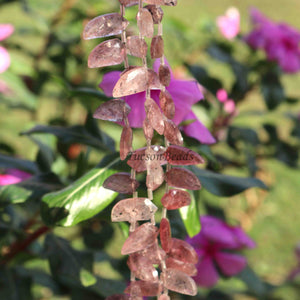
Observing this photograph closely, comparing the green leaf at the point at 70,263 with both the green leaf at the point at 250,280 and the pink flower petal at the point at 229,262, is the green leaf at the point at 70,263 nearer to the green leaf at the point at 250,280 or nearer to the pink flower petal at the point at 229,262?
the pink flower petal at the point at 229,262

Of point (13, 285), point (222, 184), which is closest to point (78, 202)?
point (222, 184)

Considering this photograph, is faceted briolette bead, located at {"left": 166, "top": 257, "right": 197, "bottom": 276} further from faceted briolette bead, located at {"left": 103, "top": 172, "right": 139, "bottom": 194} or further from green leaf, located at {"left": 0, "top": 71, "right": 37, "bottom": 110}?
green leaf, located at {"left": 0, "top": 71, "right": 37, "bottom": 110}

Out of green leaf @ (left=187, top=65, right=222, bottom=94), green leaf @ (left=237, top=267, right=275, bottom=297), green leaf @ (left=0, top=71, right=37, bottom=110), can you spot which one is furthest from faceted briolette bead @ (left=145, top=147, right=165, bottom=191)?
green leaf @ (left=0, top=71, right=37, bottom=110)

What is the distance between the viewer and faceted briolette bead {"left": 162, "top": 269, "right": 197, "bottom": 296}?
0.41 metres

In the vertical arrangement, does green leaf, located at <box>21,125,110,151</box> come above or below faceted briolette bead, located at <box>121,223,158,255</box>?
below

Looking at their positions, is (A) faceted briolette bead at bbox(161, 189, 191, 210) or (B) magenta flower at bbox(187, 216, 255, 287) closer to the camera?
(A) faceted briolette bead at bbox(161, 189, 191, 210)

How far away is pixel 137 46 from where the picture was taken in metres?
0.39

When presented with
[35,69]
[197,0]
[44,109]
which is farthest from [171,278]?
[197,0]

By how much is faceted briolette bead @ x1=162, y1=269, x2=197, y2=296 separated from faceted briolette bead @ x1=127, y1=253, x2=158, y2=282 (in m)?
0.01

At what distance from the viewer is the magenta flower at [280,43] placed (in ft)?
4.20

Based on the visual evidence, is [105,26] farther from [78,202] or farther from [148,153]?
[78,202]

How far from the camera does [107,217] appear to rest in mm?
626

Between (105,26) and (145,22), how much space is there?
5cm

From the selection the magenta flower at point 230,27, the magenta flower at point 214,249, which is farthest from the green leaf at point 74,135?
the magenta flower at point 230,27
